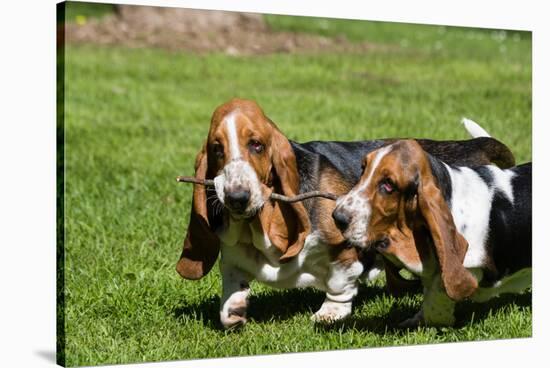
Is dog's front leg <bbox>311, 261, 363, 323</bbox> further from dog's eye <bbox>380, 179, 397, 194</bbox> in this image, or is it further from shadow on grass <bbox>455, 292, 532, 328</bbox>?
shadow on grass <bbox>455, 292, 532, 328</bbox>

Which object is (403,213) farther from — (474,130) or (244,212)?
(474,130)

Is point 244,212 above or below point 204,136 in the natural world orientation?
below

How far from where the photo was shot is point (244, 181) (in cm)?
524

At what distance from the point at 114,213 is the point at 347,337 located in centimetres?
271

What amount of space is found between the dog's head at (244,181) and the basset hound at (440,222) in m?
0.40

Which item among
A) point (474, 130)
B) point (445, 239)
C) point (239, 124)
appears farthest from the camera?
point (474, 130)

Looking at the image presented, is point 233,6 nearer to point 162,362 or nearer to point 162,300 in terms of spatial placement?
point 162,300

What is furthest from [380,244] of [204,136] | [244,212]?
[204,136]

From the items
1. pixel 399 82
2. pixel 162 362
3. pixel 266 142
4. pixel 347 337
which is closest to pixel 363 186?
pixel 266 142

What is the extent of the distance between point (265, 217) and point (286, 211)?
0.46ft

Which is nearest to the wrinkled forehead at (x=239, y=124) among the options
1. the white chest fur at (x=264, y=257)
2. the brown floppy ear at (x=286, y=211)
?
the brown floppy ear at (x=286, y=211)

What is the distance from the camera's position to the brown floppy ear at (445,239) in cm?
547

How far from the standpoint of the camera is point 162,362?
576 cm

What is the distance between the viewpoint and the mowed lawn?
6059 mm
